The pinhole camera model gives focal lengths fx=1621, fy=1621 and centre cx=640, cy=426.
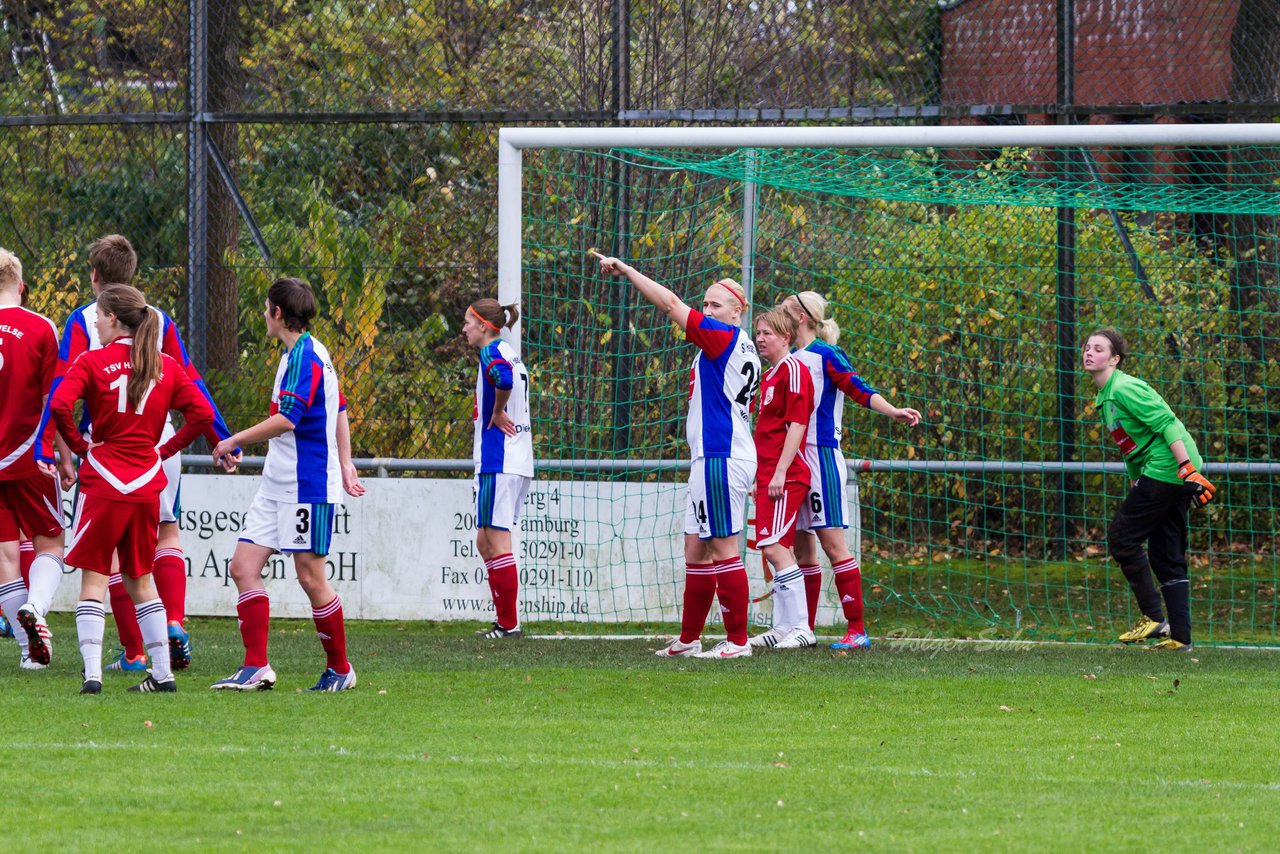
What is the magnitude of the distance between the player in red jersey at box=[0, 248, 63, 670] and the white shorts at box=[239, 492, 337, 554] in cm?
138

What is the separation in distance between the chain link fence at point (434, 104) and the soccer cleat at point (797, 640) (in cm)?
353

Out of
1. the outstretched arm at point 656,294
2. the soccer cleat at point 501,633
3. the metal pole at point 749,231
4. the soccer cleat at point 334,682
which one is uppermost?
the metal pole at point 749,231

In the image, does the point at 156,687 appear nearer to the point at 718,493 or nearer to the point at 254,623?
the point at 254,623

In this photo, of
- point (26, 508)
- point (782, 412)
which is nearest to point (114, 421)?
point (26, 508)

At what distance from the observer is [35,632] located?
23.1ft

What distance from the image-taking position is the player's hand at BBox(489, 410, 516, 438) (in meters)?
9.15

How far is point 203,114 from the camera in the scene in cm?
1166

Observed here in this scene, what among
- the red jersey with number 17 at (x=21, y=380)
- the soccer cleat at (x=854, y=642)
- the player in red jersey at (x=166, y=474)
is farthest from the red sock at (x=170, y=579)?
the soccer cleat at (x=854, y=642)

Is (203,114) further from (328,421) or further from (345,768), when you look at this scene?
(345,768)

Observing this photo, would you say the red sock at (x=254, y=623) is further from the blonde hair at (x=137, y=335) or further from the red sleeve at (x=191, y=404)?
the blonde hair at (x=137, y=335)

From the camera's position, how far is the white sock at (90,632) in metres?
6.79

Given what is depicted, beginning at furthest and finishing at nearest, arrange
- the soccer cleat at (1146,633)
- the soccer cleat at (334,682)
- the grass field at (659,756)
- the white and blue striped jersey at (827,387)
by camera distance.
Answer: the soccer cleat at (1146,633)
the white and blue striped jersey at (827,387)
the soccer cleat at (334,682)
the grass field at (659,756)

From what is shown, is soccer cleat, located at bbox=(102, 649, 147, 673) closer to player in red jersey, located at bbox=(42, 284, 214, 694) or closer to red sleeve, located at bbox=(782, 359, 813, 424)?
player in red jersey, located at bbox=(42, 284, 214, 694)

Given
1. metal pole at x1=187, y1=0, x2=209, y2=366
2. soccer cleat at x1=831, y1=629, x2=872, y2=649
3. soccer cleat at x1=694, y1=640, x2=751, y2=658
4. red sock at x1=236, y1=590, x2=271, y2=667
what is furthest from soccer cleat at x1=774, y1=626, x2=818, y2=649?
metal pole at x1=187, y1=0, x2=209, y2=366
